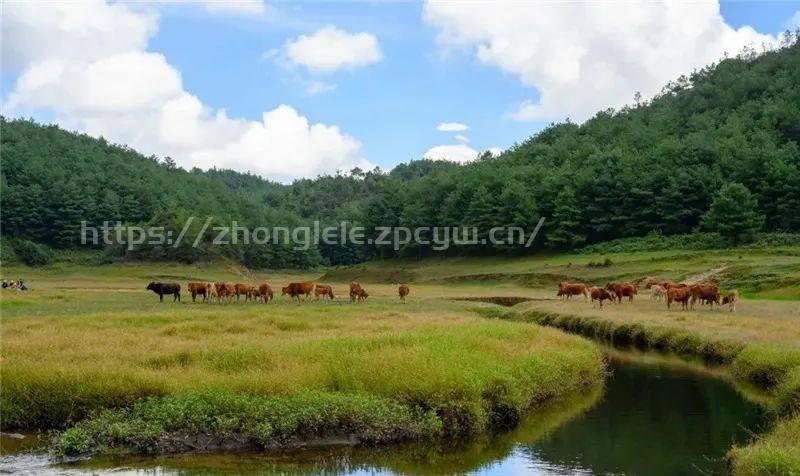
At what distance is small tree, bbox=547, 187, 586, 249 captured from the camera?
94.9 metres

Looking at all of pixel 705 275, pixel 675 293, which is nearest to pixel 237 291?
pixel 675 293

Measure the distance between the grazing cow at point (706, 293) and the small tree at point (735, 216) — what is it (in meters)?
38.3

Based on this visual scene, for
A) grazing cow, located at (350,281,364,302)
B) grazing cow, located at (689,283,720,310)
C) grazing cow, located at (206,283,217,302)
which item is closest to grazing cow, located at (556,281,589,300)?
grazing cow, located at (689,283,720,310)

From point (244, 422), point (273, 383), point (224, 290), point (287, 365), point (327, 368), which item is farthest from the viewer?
point (224, 290)

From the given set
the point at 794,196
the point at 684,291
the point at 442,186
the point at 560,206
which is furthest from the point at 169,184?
the point at 684,291

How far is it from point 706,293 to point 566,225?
53635 mm

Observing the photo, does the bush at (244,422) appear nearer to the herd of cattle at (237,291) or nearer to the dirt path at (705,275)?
the herd of cattle at (237,291)

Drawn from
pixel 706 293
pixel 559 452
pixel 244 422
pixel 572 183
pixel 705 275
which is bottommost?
pixel 559 452

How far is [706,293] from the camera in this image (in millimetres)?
42094

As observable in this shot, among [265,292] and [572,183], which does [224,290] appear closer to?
[265,292]

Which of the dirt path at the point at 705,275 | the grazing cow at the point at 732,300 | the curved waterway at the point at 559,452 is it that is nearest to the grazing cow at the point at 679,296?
the grazing cow at the point at 732,300

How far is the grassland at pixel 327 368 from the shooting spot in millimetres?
16547

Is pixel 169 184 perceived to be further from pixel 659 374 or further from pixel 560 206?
pixel 659 374

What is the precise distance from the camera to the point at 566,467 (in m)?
15.7
